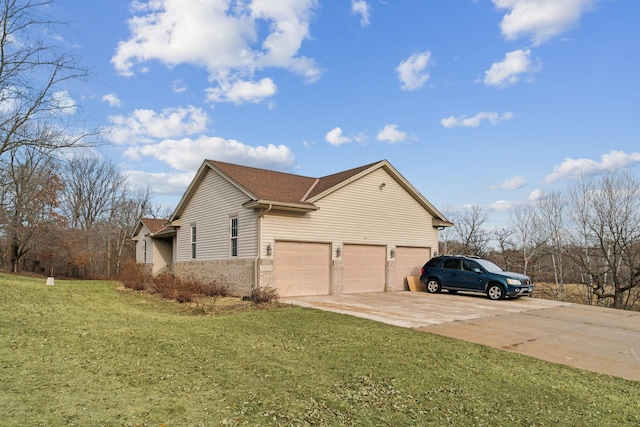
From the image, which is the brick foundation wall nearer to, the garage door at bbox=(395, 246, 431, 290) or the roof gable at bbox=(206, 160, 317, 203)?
the roof gable at bbox=(206, 160, 317, 203)

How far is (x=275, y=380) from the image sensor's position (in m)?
Answer: 5.38

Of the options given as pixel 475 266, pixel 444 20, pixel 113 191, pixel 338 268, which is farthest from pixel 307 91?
pixel 113 191

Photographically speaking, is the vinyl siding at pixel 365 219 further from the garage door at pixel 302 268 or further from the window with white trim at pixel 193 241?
the window with white trim at pixel 193 241

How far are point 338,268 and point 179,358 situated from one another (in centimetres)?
1156

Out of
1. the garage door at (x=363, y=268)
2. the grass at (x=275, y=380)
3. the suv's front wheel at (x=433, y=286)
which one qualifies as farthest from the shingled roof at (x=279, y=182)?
the grass at (x=275, y=380)

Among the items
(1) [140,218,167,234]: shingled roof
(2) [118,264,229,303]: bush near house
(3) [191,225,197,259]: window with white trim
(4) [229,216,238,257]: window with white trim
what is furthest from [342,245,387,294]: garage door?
(1) [140,218,167,234]: shingled roof

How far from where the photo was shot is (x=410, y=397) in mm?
5031

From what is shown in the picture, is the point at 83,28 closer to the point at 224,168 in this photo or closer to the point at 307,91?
the point at 224,168

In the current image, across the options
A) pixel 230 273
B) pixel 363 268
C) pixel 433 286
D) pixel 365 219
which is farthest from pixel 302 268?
pixel 433 286

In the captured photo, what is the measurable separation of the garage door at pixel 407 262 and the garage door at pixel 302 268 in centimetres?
449

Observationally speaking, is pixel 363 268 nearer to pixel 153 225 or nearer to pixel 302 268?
pixel 302 268

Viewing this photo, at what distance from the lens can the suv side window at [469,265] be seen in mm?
16859

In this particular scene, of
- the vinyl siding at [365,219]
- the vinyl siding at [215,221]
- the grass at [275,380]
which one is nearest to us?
the grass at [275,380]

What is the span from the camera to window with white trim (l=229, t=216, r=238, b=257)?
16.9 m
